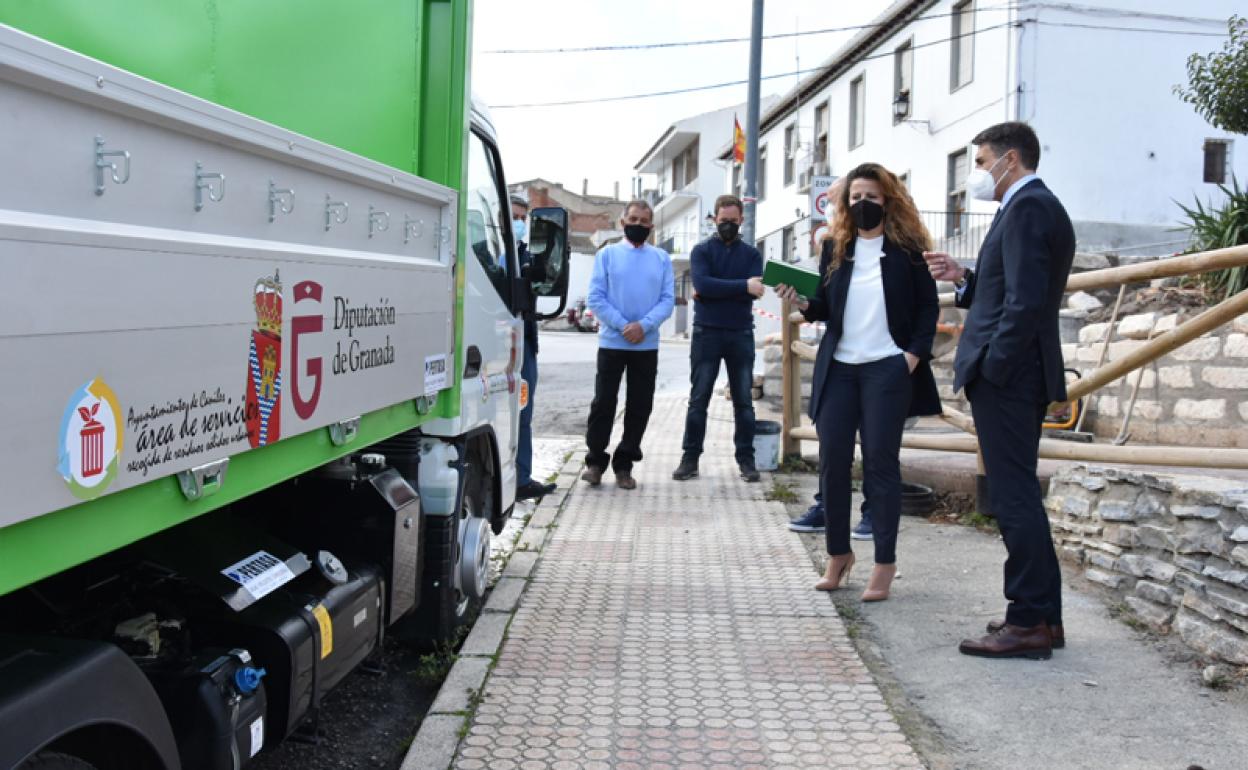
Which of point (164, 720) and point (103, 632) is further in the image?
point (103, 632)

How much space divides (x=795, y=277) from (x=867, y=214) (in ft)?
1.46

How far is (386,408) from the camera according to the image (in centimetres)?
331

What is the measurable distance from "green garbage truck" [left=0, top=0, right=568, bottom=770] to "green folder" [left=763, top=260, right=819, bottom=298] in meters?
1.52

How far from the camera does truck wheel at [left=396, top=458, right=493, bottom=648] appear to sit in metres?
4.02

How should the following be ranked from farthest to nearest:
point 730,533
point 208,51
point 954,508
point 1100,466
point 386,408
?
point 954,508 → point 730,533 → point 1100,466 → point 386,408 → point 208,51

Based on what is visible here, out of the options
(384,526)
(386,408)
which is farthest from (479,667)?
(386,408)

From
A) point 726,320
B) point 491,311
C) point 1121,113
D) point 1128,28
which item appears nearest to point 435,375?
point 491,311

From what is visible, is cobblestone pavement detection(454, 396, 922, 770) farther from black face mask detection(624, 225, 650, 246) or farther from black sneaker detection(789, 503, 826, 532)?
black face mask detection(624, 225, 650, 246)

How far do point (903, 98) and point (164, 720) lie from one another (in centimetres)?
2322

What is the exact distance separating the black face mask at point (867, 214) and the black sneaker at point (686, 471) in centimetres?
336

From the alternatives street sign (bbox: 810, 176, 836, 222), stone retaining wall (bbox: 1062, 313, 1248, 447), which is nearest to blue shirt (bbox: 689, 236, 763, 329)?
stone retaining wall (bbox: 1062, 313, 1248, 447)

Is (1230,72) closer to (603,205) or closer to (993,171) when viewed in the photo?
(993,171)

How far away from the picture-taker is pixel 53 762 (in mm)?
1806

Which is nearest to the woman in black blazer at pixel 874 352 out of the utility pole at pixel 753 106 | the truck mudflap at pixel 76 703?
the truck mudflap at pixel 76 703
